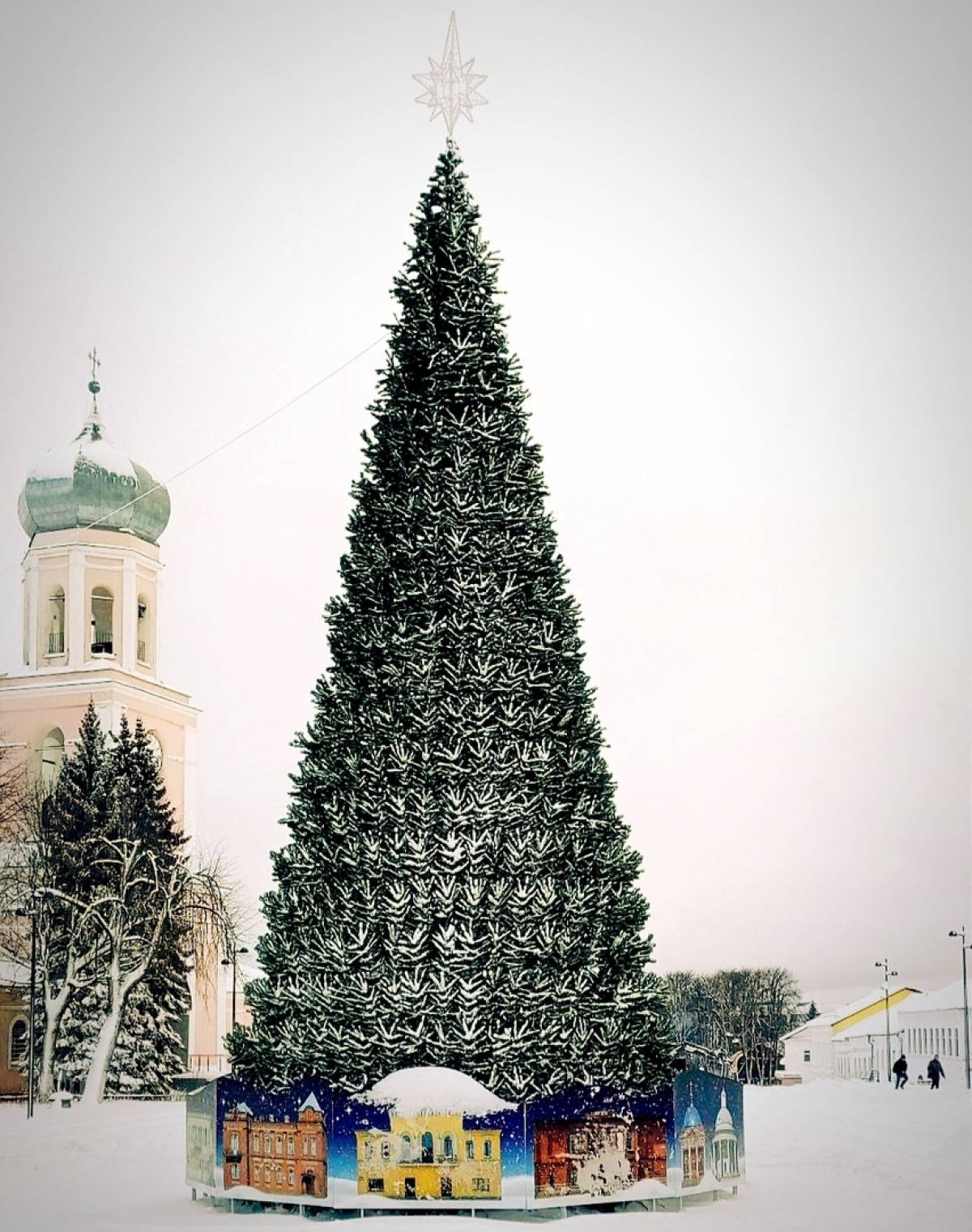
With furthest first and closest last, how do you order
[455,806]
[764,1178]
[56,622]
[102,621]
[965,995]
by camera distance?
[56,622] → [102,621] → [965,995] → [764,1178] → [455,806]

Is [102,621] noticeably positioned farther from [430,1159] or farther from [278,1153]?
[430,1159]

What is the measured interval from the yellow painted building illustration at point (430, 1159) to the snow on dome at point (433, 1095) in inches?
1.5

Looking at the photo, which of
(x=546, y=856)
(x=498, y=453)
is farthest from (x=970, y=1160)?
(x=498, y=453)

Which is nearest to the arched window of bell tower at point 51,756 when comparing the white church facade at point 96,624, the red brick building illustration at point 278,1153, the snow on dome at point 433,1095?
the white church facade at point 96,624

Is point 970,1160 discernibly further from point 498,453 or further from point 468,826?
point 498,453

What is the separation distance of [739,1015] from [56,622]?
21.6ft

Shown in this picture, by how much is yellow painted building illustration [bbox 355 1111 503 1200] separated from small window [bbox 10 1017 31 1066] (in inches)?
205

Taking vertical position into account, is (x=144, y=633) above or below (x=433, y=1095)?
above

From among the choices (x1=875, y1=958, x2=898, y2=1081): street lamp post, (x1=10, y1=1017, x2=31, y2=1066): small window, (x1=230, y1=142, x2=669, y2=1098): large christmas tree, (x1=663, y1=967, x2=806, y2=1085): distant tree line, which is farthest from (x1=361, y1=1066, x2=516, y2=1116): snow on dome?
(x1=10, y1=1017, x2=31, y2=1066): small window

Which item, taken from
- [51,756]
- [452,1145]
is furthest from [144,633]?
[452,1145]

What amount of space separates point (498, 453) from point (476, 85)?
2.78 metres

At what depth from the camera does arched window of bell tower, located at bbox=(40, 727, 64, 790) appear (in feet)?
44.3

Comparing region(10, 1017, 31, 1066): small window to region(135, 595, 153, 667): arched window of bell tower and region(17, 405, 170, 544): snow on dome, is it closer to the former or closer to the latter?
region(135, 595, 153, 667): arched window of bell tower

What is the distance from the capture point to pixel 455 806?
338 inches
